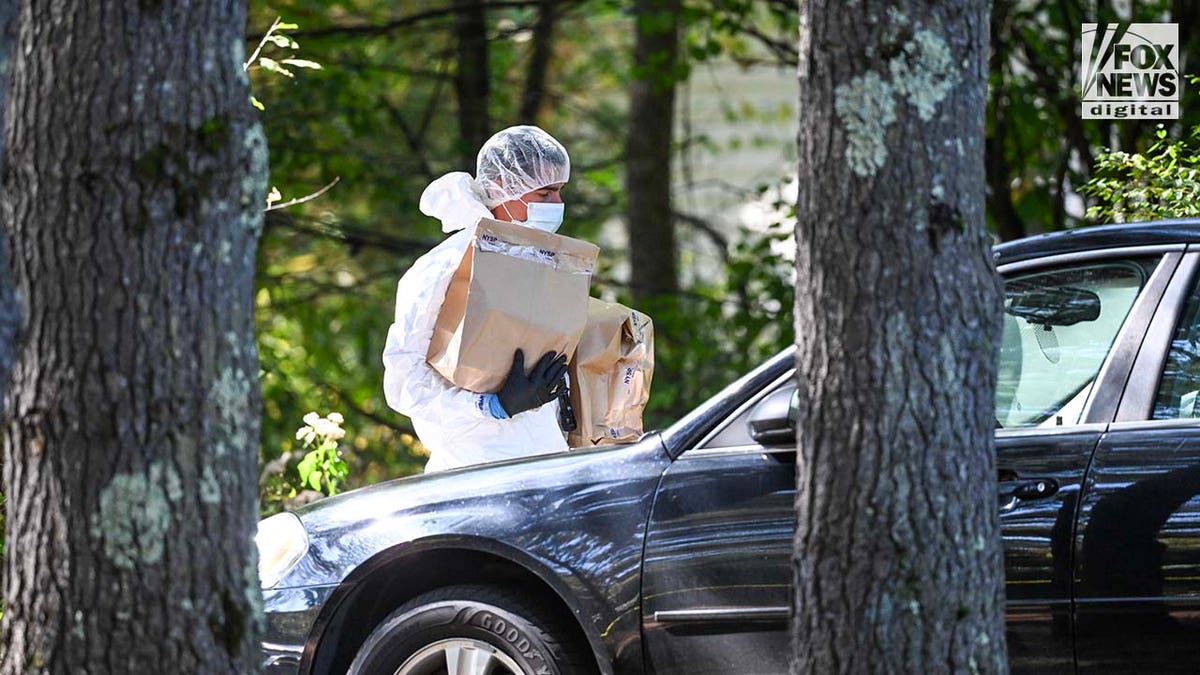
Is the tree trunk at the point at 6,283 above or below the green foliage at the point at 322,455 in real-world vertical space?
above

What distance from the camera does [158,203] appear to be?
285 cm

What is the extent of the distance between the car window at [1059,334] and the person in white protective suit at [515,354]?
140cm

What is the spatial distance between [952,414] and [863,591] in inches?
14.2

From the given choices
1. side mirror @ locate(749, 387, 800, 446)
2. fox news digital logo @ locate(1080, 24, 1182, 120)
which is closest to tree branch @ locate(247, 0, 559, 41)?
fox news digital logo @ locate(1080, 24, 1182, 120)

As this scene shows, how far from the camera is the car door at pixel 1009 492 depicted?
364 cm

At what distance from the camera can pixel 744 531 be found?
385 centimetres

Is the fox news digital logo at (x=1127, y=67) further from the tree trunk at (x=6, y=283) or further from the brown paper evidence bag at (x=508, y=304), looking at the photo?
the tree trunk at (x=6, y=283)

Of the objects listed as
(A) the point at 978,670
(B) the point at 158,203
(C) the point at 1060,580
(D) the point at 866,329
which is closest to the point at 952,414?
(D) the point at 866,329

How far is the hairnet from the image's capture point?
198 inches

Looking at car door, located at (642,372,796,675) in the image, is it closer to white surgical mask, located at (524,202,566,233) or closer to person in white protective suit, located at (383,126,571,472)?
person in white protective suit, located at (383,126,571,472)

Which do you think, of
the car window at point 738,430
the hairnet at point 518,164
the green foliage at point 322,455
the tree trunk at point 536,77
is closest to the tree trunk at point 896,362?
the car window at point 738,430

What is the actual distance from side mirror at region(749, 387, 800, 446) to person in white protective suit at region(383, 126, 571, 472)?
1.10 metres

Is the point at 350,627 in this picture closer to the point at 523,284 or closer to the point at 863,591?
the point at 523,284

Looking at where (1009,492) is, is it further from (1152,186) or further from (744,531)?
(1152,186)
